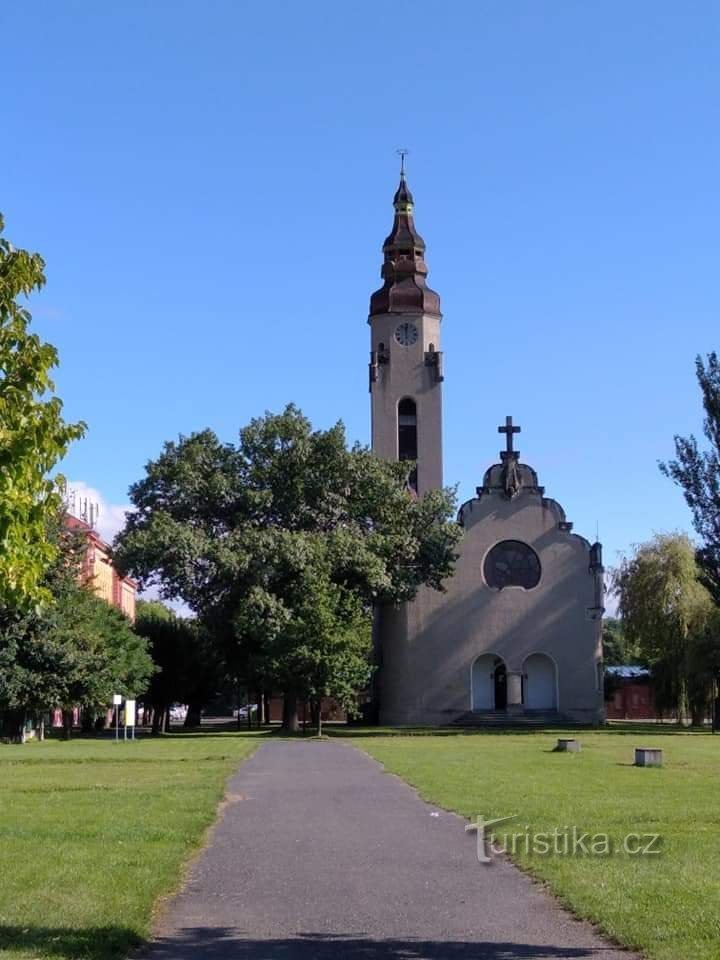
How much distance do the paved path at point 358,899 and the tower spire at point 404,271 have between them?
2260 inches

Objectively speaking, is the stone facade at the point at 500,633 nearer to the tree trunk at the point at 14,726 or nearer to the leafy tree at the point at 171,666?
the leafy tree at the point at 171,666

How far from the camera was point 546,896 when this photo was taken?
10969mm

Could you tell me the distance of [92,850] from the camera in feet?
44.6

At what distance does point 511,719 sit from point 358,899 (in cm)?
5639

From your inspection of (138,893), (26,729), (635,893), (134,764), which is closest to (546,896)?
(635,893)

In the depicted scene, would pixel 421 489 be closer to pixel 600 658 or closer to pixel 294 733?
pixel 600 658

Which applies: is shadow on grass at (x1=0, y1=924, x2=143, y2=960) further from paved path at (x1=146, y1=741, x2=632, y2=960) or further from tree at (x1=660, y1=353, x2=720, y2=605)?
tree at (x1=660, y1=353, x2=720, y2=605)

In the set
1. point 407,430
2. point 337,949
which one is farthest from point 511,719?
point 337,949

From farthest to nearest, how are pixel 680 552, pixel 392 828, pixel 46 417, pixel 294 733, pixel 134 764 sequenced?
pixel 680 552, pixel 294 733, pixel 134 764, pixel 392 828, pixel 46 417

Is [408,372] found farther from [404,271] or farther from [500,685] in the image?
[500,685]

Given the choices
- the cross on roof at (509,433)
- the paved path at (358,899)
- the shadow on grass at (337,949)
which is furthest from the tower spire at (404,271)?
the shadow on grass at (337,949)

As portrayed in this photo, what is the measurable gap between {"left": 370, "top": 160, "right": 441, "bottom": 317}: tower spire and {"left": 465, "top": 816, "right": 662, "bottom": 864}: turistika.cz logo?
59.8 m

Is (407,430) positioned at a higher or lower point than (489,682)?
higher

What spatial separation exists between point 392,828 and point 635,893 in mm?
5964
